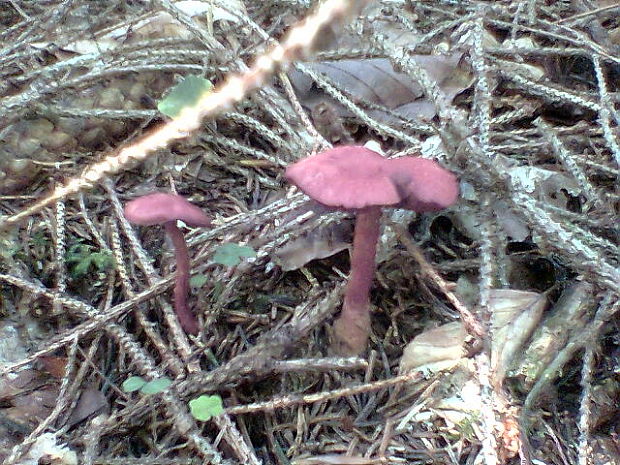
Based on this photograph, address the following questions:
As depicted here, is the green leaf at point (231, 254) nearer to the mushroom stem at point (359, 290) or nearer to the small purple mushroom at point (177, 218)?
the small purple mushroom at point (177, 218)

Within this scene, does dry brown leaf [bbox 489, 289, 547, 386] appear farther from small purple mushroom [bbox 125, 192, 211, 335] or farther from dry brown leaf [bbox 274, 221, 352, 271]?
small purple mushroom [bbox 125, 192, 211, 335]

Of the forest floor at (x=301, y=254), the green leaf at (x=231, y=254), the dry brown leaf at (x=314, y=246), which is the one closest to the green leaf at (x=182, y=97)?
the forest floor at (x=301, y=254)

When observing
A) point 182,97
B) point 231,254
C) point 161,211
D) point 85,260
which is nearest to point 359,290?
point 231,254

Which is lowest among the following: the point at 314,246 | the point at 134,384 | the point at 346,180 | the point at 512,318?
the point at 512,318

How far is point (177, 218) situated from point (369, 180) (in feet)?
2.10

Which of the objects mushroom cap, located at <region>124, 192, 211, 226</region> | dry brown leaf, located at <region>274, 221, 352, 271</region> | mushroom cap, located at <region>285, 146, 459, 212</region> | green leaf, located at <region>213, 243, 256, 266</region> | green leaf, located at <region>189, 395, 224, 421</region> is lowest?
green leaf, located at <region>189, 395, 224, 421</region>

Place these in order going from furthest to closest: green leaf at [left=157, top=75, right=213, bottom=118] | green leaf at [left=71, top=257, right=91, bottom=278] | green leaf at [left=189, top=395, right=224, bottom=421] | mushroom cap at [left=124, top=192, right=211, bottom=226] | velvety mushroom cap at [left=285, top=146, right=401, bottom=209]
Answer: green leaf at [left=71, top=257, right=91, bottom=278] → green leaf at [left=157, top=75, right=213, bottom=118] → mushroom cap at [left=124, top=192, right=211, bottom=226] → green leaf at [left=189, top=395, right=224, bottom=421] → velvety mushroom cap at [left=285, top=146, right=401, bottom=209]

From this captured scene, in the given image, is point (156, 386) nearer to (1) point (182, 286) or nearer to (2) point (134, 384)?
(2) point (134, 384)

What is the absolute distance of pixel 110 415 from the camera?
71.6 inches

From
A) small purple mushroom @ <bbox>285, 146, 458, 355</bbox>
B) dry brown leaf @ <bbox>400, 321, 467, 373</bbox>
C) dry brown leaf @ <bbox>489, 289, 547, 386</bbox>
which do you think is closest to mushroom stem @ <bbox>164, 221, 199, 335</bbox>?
small purple mushroom @ <bbox>285, 146, 458, 355</bbox>

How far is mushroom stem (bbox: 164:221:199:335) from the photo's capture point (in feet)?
6.46

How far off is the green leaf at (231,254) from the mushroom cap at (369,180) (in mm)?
447

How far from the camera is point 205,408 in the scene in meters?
1.66

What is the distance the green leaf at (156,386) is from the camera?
5.65ft
